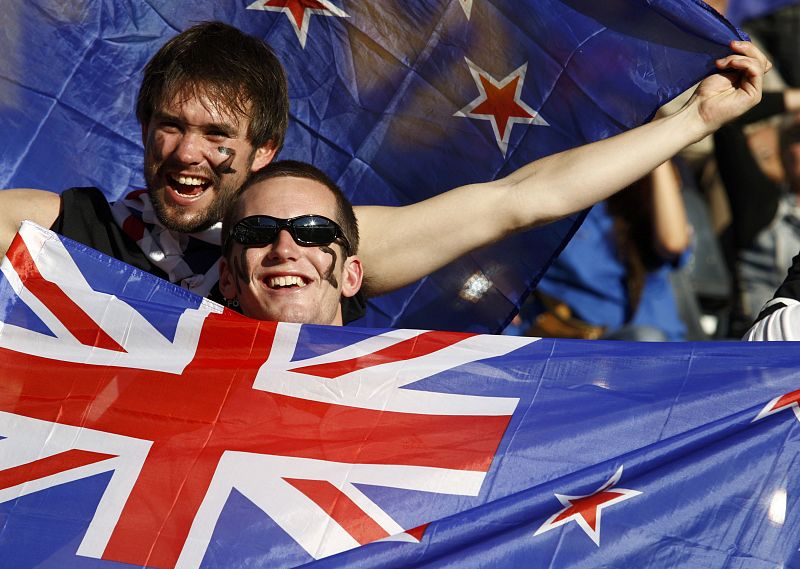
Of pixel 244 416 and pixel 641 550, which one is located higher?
pixel 244 416

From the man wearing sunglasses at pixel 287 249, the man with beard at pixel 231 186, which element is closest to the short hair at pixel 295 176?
the man wearing sunglasses at pixel 287 249

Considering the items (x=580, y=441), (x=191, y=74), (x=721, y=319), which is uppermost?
(x=721, y=319)

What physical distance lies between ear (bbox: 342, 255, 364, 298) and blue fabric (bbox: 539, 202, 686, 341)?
2.61m

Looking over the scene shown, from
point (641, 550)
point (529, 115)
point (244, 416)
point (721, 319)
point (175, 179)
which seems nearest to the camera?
point (641, 550)

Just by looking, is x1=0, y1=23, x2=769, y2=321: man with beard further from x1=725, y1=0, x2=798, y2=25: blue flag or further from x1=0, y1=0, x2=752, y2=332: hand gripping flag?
x1=725, y1=0, x2=798, y2=25: blue flag

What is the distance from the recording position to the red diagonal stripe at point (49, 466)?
2586 mm

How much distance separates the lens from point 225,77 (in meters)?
3.31

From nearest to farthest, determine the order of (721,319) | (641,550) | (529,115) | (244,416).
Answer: (641,550) → (244,416) → (529,115) → (721,319)

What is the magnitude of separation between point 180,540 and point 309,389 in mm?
435

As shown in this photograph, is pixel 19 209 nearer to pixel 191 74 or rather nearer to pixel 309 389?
pixel 191 74

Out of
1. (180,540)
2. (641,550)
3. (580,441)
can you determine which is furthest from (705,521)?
(180,540)

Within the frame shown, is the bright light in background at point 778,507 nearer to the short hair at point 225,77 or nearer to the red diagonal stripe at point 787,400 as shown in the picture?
the red diagonal stripe at point 787,400

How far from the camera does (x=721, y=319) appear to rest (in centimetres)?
641

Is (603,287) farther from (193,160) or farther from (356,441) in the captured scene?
(356,441)
